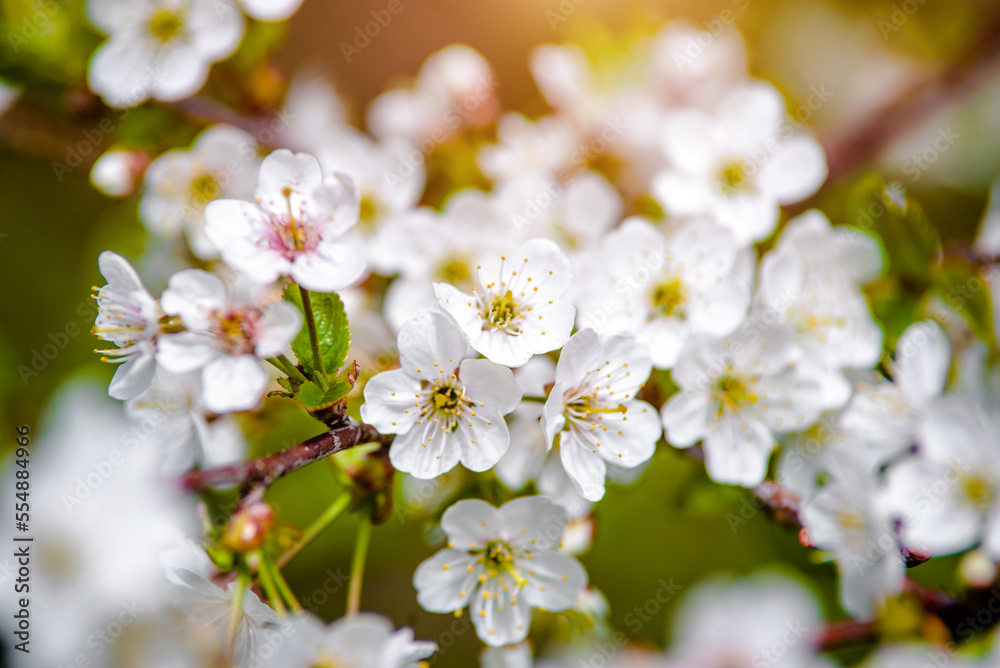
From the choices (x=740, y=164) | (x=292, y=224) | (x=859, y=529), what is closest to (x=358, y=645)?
(x=292, y=224)

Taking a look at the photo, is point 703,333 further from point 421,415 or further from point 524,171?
point 524,171

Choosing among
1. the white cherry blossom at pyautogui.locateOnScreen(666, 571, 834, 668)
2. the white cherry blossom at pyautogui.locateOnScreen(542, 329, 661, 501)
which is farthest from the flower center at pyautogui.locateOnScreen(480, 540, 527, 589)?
the white cherry blossom at pyautogui.locateOnScreen(666, 571, 834, 668)

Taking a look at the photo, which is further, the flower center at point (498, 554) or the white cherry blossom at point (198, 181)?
the white cherry blossom at point (198, 181)

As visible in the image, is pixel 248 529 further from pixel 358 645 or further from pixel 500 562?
pixel 500 562

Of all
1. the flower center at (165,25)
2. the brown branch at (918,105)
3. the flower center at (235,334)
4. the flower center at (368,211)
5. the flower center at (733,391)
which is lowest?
the flower center at (368,211)

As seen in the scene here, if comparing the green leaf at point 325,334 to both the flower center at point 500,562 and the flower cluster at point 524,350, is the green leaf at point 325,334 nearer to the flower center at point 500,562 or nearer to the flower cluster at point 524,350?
the flower cluster at point 524,350

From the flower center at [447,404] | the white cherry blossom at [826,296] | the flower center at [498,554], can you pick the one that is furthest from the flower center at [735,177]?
the flower center at [498,554]

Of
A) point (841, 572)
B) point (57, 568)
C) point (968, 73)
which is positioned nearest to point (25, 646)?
point (57, 568)
